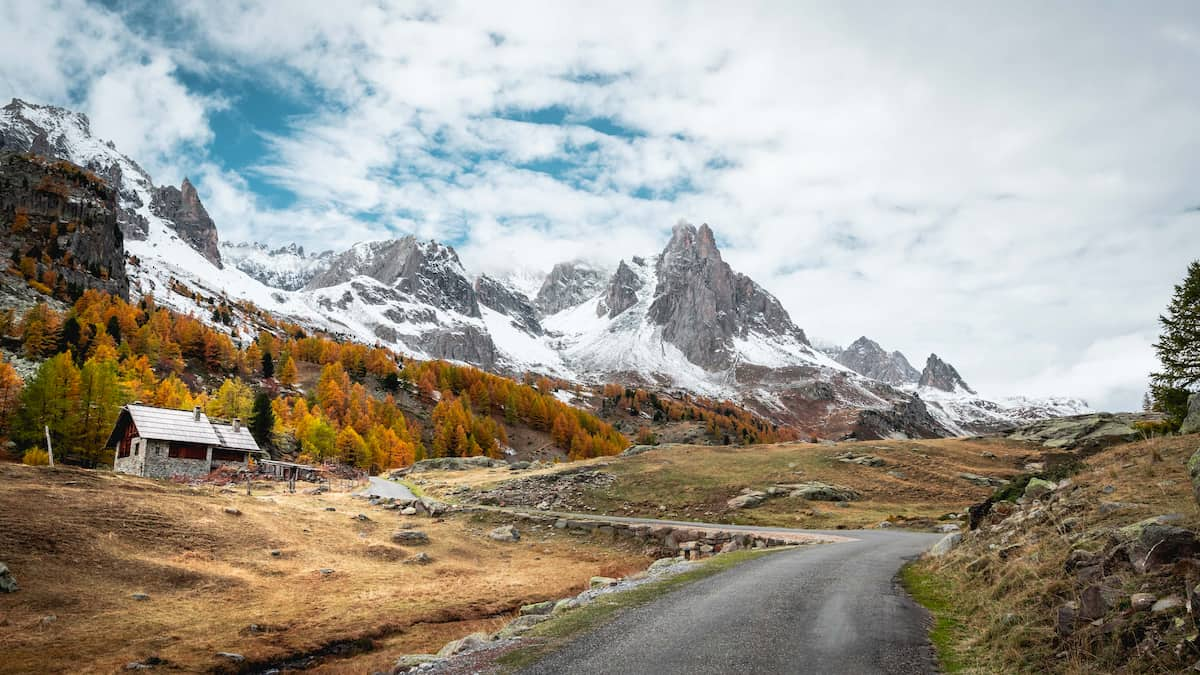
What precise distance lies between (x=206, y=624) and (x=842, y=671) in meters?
19.1

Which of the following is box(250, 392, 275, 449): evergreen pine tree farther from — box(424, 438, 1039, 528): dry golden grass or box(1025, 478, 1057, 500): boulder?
box(1025, 478, 1057, 500): boulder

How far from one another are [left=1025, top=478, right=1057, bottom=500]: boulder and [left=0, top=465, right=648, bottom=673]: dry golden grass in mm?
17283

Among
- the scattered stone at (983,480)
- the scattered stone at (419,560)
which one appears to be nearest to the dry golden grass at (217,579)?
the scattered stone at (419,560)

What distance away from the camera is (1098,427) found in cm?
8319

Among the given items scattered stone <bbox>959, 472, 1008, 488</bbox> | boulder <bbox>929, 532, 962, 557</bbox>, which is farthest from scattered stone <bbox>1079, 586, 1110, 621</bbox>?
scattered stone <bbox>959, 472, 1008, 488</bbox>

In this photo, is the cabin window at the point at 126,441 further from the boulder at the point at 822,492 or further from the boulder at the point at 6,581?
the boulder at the point at 822,492

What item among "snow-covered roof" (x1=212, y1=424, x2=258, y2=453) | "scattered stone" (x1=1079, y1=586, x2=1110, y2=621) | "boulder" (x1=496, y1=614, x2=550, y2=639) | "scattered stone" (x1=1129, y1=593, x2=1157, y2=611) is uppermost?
"scattered stone" (x1=1129, y1=593, x2=1157, y2=611)

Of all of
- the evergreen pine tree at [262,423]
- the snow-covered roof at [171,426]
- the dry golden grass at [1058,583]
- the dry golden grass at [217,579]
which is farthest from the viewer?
the evergreen pine tree at [262,423]

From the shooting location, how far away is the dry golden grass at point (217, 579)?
667 inches

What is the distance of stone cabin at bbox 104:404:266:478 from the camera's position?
2347 inches

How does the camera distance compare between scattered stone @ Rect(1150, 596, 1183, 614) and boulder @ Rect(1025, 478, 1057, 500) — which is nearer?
scattered stone @ Rect(1150, 596, 1183, 614)

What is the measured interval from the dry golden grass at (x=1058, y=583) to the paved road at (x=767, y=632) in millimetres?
1068

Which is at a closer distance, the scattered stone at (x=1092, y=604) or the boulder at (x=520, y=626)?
the scattered stone at (x=1092, y=604)

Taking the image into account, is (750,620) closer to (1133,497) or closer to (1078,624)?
(1078,624)
